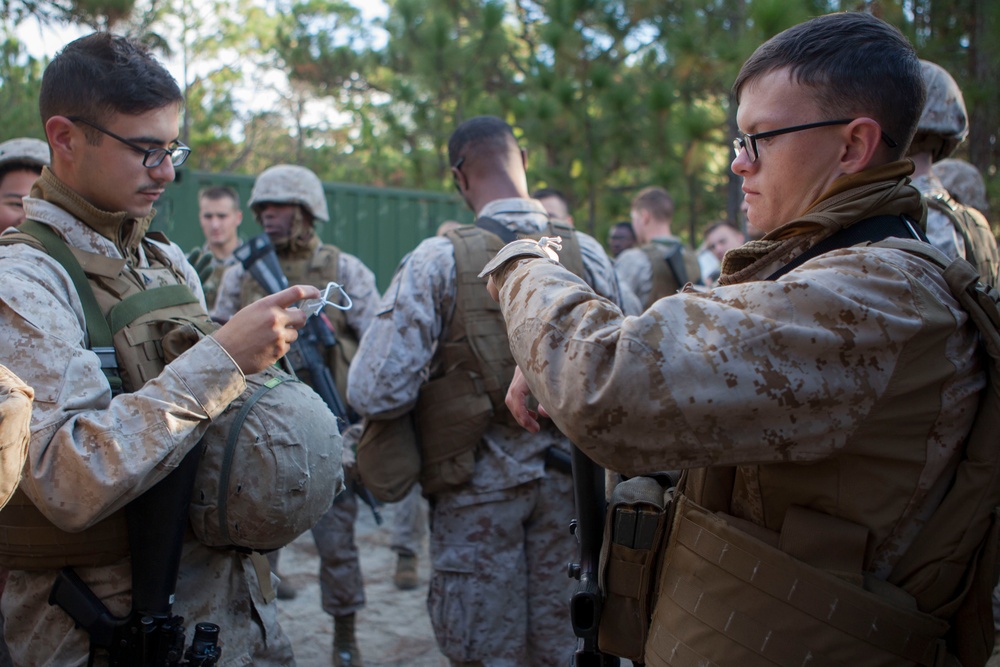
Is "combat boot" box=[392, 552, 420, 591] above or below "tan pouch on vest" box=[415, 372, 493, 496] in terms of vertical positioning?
below

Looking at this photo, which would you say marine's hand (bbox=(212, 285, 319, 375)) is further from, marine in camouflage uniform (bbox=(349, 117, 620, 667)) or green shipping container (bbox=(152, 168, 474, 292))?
green shipping container (bbox=(152, 168, 474, 292))

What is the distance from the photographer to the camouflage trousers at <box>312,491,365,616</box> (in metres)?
4.47

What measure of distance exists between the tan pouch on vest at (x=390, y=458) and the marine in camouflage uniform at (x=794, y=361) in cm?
166

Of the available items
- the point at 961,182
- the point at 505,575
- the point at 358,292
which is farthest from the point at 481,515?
the point at 961,182

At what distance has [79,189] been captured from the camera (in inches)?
86.5

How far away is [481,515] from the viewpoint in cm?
311

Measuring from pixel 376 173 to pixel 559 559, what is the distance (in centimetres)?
2035

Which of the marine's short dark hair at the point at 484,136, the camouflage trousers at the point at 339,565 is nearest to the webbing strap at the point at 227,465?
the marine's short dark hair at the point at 484,136

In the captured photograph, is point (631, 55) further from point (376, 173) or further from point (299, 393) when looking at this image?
point (376, 173)

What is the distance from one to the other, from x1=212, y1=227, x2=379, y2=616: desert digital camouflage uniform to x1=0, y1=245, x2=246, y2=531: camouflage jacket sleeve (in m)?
2.25

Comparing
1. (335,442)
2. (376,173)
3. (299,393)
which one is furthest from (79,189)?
(376,173)

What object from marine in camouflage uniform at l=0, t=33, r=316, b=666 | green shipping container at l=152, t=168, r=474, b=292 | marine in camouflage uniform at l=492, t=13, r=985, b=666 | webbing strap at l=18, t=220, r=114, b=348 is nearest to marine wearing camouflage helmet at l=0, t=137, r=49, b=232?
marine in camouflage uniform at l=0, t=33, r=316, b=666

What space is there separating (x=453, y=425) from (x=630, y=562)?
1.45 m

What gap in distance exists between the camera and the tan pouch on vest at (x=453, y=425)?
3070 millimetres
